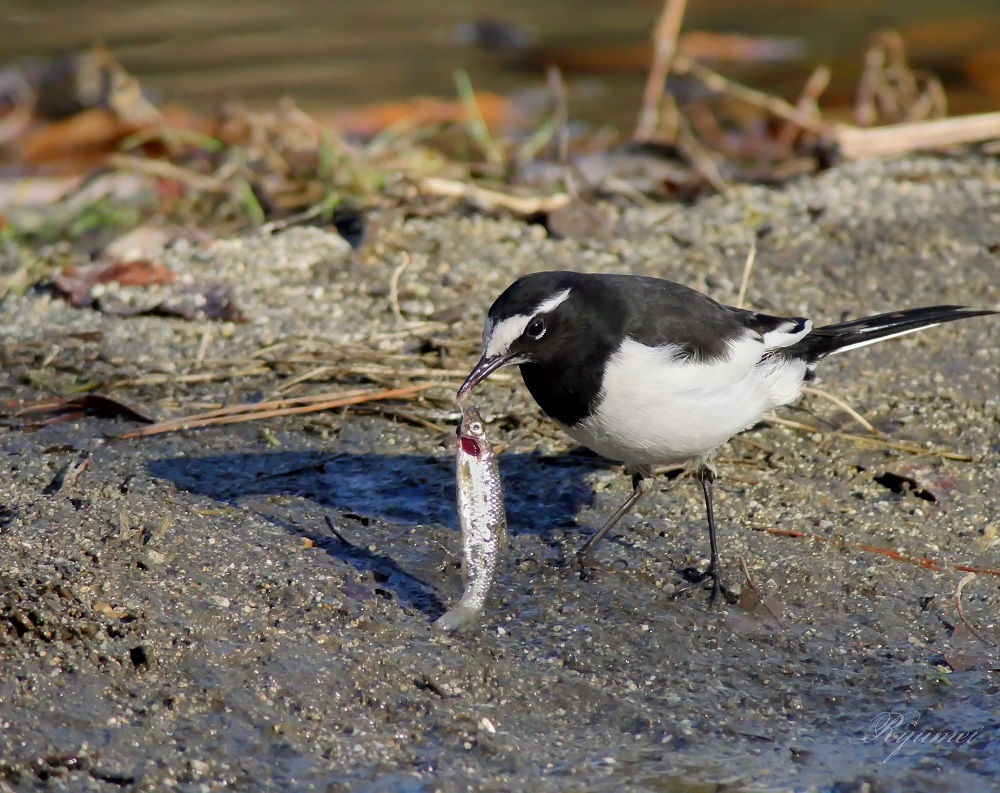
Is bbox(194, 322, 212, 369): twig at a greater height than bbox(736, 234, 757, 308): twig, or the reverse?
bbox(736, 234, 757, 308): twig

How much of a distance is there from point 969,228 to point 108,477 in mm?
4181

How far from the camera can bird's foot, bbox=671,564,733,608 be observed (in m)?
4.02

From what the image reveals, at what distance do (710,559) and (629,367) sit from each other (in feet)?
2.16

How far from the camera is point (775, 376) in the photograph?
4.50 m

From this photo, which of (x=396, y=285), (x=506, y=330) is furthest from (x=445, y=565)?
(x=396, y=285)

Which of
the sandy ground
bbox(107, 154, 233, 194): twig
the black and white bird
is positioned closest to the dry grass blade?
the sandy ground

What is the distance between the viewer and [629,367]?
4.09m

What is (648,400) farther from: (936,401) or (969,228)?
(969,228)

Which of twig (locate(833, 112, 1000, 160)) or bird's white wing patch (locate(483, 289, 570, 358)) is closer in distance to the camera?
bird's white wing patch (locate(483, 289, 570, 358))

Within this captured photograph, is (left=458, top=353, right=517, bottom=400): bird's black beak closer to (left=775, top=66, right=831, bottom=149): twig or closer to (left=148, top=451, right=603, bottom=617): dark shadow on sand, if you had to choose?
(left=148, top=451, right=603, bottom=617): dark shadow on sand

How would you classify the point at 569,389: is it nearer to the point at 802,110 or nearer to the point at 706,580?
the point at 706,580

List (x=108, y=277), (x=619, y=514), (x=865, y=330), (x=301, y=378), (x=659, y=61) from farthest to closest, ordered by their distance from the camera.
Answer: (x=659, y=61) < (x=108, y=277) < (x=301, y=378) < (x=865, y=330) < (x=619, y=514)

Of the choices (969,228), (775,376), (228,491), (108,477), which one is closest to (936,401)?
(775,376)

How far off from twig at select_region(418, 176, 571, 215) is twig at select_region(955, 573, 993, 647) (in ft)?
10.0
